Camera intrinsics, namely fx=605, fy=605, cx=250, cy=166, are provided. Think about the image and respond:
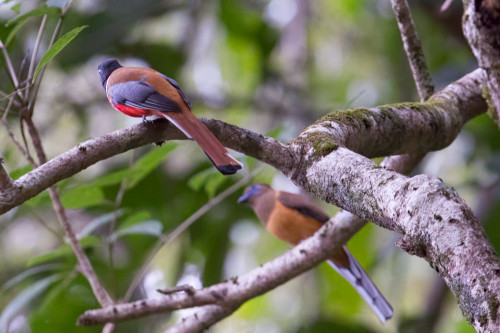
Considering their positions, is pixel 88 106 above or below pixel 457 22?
above

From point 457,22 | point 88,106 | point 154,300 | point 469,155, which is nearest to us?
point 154,300

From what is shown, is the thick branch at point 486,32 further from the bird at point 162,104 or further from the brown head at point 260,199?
the brown head at point 260,199

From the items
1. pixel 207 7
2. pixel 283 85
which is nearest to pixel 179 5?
pixel 207 7

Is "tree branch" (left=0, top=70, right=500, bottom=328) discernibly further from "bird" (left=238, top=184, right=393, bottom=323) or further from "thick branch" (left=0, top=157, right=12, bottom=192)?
"bird" (left=238, top=184, right=393, bottom=323)

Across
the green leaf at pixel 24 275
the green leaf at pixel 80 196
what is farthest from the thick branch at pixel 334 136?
the green leaf at pixel 24 275

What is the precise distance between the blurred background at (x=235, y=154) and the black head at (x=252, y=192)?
0.09 meters

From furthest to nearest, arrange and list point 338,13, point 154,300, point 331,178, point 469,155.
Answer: point 338,13 < point 469,155 < point 154,300 < point 331,178

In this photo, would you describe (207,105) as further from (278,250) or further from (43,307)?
(43,307)

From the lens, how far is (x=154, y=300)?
2.28 metres

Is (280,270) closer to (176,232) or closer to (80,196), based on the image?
(176,232)

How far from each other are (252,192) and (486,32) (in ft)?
9.48

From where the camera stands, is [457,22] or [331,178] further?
[457,22]

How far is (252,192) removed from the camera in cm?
409

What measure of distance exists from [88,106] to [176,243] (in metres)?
1.25
